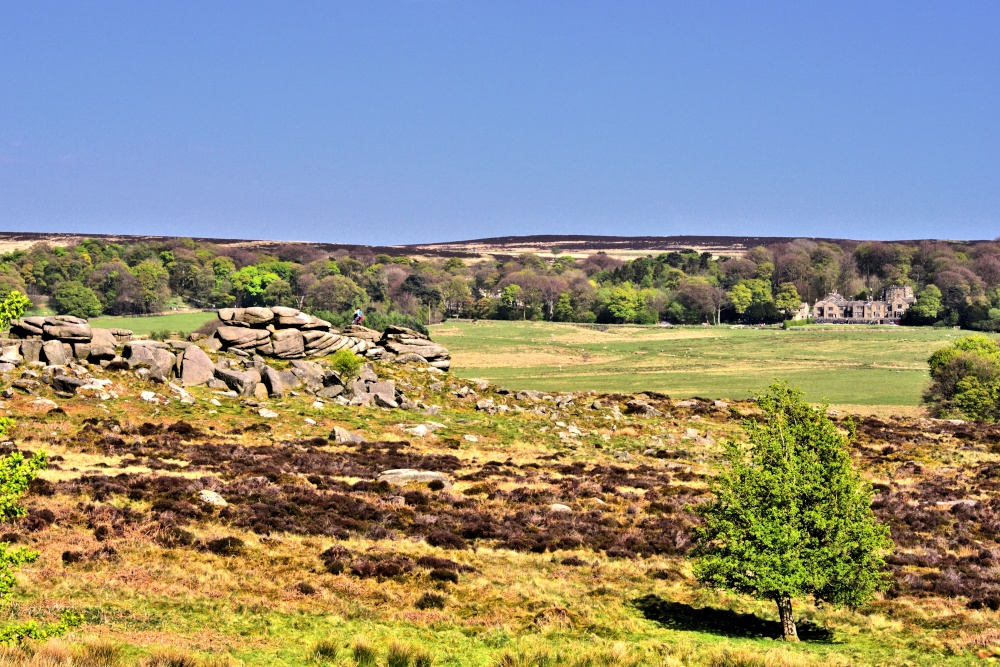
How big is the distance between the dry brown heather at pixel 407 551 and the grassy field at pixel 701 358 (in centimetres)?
4787

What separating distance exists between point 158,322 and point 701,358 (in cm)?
8952

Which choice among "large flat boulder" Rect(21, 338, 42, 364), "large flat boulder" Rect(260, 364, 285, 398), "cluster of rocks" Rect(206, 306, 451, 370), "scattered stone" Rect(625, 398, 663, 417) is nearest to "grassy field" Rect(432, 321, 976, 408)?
"scattered stone" Rect(625, 398, 663, 417)

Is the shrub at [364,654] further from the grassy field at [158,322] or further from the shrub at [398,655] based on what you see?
the grassy field at [158,322]

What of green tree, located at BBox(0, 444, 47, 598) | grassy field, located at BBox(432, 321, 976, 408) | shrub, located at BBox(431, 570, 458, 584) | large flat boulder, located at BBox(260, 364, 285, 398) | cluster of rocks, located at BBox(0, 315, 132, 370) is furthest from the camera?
grassy field, located at BBox(432, 321, 976, 408)

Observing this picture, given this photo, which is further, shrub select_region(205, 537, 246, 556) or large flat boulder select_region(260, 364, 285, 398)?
large flat boulder select_region(260, 364, 285, 398)

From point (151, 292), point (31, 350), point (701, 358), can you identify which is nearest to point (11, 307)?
point (31, 350)

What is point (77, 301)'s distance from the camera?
17712cm

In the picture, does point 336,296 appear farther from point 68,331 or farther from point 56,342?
point 56,342

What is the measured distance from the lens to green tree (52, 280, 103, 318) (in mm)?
175875

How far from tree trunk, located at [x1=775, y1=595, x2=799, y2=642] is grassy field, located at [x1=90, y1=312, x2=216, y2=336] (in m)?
124

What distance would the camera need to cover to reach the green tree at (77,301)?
175875 millimetres

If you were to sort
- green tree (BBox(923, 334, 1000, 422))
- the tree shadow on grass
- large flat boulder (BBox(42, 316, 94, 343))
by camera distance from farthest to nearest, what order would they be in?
green tree (BBox(923, 334, 1000, 422)) → large flat boulder (BBox(42, 316, 94, 343)) → the tree shadow on grass

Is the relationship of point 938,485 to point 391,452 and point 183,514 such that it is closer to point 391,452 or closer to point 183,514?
point 391,452

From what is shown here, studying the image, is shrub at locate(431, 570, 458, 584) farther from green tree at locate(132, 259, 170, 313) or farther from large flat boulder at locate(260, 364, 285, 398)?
green tree at locate(132, 259, 170, 313)
